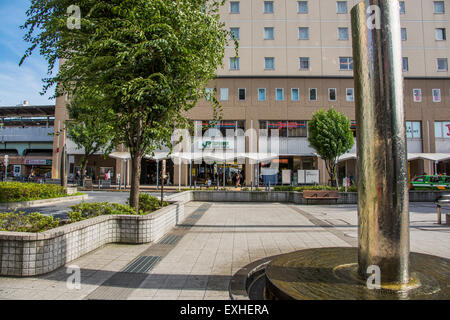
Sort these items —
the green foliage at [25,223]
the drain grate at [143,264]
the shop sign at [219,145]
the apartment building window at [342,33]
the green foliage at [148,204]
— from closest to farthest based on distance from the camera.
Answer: the drain grate at [143,264] → the green foliage at [25,223] → the green foliage at [148,204] → the shop sign at [219,145] → the apartment building window at [342,33]

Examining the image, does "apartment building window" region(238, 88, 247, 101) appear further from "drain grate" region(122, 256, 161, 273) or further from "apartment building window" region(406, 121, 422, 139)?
"drain grate" region(122, 256, 161, 273)

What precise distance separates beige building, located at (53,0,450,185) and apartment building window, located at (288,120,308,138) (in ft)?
0.33

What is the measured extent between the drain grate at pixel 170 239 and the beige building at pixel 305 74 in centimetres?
2079

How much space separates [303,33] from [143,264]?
29679 millimetres

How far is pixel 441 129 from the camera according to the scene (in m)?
28.1

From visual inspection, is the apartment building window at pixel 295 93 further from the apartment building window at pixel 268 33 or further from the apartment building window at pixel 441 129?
the apartment building window at pixel 441 129

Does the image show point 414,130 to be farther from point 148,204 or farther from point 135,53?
point 135,53

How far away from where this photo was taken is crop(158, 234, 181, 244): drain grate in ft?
20.7

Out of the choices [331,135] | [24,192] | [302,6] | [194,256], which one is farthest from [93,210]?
[302,6]

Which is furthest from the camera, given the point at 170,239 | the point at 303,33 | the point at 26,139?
the point at 26,139

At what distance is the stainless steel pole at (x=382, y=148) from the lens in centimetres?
294

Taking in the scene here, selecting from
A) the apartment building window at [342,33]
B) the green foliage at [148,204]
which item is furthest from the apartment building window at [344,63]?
the green foliage at [148,204]

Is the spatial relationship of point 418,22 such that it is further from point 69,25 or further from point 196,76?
point 69,25
